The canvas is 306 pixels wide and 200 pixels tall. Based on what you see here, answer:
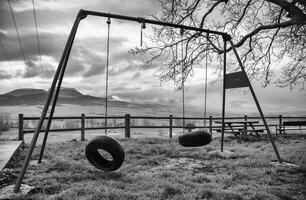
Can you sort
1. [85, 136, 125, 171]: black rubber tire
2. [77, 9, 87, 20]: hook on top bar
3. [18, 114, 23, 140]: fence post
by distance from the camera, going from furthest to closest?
[18, 114, 23, 140]: fence post, [77, 9, 87, 20]: hook on top bar, [85, 136, 125, 171]: black rubber tire

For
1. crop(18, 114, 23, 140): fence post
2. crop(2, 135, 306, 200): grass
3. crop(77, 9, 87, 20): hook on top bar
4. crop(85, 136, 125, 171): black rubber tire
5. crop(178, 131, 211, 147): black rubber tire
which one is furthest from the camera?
crop(18, 114, 23, 140): fence post

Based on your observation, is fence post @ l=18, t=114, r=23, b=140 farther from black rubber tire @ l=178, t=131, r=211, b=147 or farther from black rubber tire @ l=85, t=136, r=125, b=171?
black rubber tire @ l=178, t=131, r=211, b=147

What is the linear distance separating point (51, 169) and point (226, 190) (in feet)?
12.0

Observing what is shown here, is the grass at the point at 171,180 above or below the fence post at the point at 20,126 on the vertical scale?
below

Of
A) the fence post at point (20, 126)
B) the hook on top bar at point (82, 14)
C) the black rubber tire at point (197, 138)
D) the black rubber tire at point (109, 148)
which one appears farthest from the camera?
the fence post at point (20, 126)

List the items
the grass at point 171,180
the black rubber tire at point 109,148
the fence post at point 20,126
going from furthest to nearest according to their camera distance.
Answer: the fence post at point 20,126 → the black rubber tire at point 109,148 → the grass at point 171,180

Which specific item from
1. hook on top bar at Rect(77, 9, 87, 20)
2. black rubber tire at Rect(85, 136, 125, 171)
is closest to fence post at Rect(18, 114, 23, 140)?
black rubber tire at Rect(85, 136, 125, 171)

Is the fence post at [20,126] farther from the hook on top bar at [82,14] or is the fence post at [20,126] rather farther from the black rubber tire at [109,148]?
the hook on top bar at [82,14]

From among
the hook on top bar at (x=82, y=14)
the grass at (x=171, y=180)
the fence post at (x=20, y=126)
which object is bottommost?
the grass at (x=171, y=180)

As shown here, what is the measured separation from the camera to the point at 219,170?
21.5ft

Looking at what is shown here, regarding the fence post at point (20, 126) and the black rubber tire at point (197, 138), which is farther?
the fence post at point (20, 126)

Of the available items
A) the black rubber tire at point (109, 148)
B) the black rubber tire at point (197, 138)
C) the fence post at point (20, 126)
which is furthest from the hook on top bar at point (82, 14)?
the fence post at point (20, 126)

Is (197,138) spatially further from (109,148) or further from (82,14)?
(82,14)

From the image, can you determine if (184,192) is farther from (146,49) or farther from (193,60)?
(193,60)
